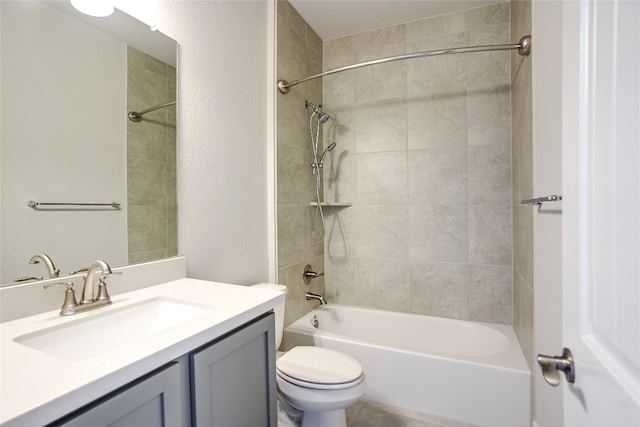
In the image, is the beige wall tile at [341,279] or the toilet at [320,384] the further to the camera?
the beige wall tile at [341,279]

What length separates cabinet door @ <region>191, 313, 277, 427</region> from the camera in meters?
Result: 0.72

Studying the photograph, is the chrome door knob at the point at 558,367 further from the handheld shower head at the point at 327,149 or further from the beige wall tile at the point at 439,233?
the handheld shower head at the point at 327,149

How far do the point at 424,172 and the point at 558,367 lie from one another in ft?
6.04

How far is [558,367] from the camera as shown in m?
0.55

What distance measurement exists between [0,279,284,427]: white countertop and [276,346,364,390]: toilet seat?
23.1 inches

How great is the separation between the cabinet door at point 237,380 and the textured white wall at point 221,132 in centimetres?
62

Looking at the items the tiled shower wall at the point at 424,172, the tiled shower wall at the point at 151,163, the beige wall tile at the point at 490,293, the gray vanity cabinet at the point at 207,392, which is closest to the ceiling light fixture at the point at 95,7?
the tiled shower wall at the point at 151,163

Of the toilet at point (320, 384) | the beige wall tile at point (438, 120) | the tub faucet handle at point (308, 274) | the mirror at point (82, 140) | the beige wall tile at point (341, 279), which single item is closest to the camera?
the mirror at point (82, 140)

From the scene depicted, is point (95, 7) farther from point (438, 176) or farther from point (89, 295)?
point (438, 176)

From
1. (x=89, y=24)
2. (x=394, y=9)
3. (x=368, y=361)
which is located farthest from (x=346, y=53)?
(x=368, y=361)

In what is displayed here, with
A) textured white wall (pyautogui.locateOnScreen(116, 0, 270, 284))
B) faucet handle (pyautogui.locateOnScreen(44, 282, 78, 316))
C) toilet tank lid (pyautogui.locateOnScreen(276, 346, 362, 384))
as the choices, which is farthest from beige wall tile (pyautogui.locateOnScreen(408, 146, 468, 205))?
faucet handle (pyautogui.locateOnScreen(44, 282, 78, 316))

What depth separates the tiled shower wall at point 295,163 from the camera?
2002 millimetres

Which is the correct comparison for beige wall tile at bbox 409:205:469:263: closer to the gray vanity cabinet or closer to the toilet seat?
the toilet seat

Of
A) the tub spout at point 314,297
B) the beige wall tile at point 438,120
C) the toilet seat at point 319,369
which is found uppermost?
the beige wall tile at point 438,120
